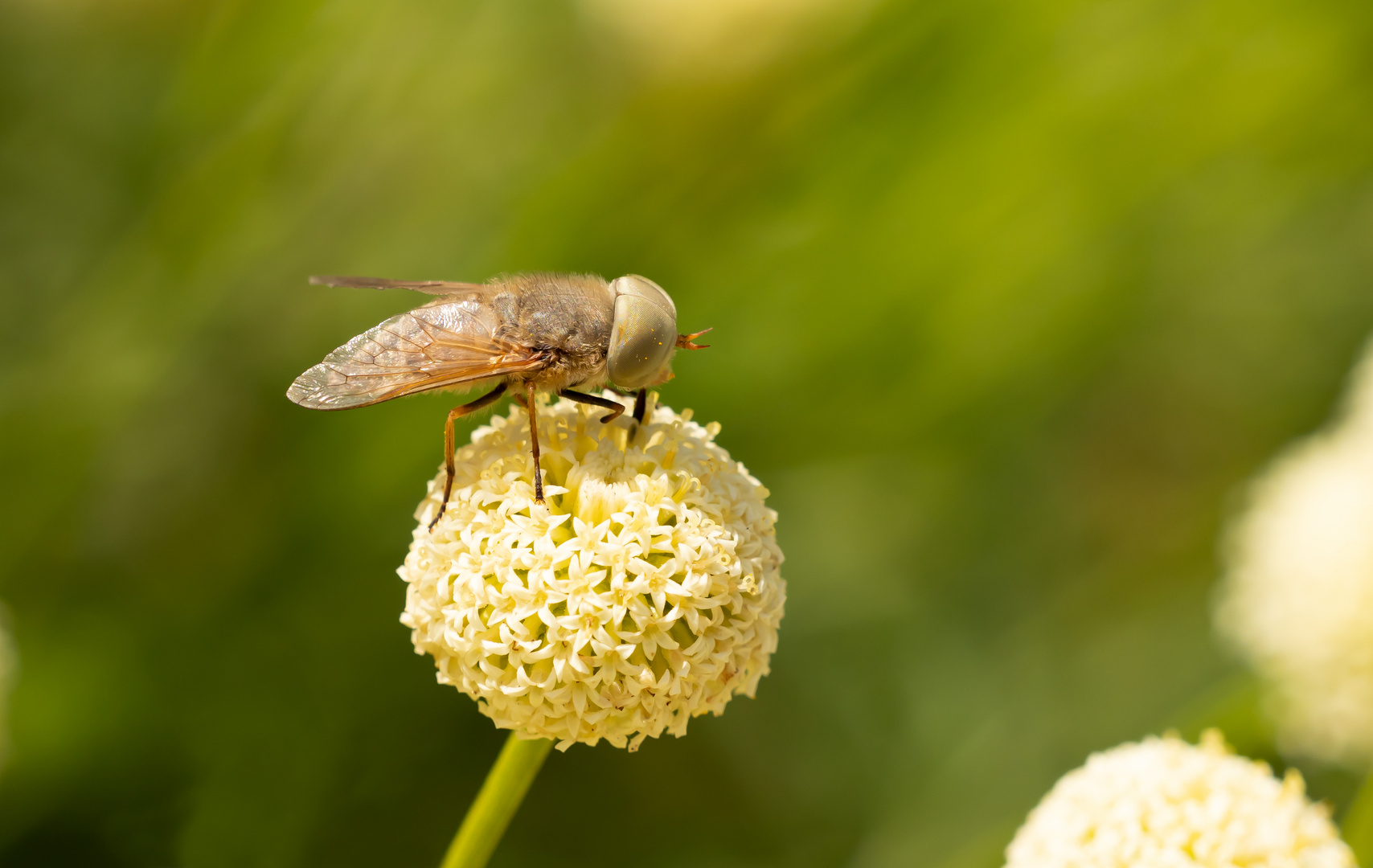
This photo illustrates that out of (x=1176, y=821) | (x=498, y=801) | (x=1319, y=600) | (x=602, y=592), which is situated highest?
(x=1319, y=600)

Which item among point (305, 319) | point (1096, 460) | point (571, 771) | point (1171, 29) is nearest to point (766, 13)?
point (1171, 29)

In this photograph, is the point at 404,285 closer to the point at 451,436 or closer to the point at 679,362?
the point at 451,436

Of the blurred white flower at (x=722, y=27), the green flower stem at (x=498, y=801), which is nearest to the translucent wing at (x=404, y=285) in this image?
the green flower stem at (x=498, y=801)

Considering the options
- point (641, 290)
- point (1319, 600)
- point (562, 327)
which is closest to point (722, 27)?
point (641, 290)

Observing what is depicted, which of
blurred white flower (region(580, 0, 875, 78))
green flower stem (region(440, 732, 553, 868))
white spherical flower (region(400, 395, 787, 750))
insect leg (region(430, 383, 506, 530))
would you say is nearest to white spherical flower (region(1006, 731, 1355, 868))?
white spherical flower (region(400, 395, 787, 750))

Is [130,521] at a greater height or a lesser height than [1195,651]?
lesser

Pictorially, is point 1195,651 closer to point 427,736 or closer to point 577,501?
point 427,736

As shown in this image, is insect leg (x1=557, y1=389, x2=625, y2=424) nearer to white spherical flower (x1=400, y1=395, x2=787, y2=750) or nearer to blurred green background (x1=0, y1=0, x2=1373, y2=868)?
white spherical flower (x1=400, y1=395, x2=787, y2=750)

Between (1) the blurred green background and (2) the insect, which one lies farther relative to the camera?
(1) the blurred green background
